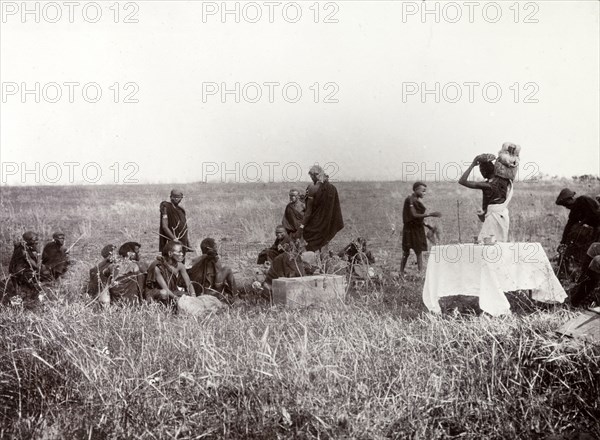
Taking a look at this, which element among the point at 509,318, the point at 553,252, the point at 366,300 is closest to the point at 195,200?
the point at 553,252

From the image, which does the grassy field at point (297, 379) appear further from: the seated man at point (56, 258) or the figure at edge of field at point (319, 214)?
the figure at edge of field at point (319, 214)

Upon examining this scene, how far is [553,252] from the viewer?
11.2m

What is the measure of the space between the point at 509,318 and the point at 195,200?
21.8 metres

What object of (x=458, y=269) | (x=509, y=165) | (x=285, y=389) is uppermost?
(x=509, y=165)

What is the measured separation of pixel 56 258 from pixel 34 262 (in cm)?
55

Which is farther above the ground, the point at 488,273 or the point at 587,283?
the point at 488,273

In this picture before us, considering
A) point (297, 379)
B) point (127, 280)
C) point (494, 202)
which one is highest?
point (494, 202)

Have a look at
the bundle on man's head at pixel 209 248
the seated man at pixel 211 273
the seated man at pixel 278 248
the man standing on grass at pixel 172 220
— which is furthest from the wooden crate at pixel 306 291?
the man standing on grass at pixel 172 220

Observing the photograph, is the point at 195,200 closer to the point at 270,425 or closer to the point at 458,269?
the point at 458,269

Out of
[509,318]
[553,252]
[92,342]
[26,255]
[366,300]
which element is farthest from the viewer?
[553,252]

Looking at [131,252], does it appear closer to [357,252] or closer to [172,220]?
[172,220]

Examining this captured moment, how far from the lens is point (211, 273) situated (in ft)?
27.8

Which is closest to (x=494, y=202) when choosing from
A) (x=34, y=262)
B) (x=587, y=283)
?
(x=587, y=283)

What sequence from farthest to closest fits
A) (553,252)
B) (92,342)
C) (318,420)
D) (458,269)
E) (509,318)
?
1. (553,252)
2. (458,269)
3. (509,318)
4. (92,342)
5. (318,420)
